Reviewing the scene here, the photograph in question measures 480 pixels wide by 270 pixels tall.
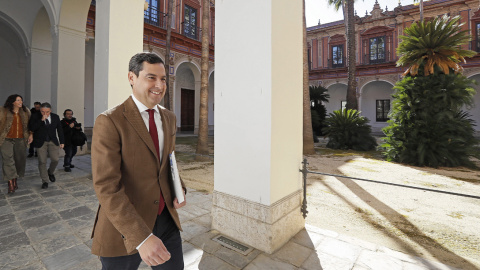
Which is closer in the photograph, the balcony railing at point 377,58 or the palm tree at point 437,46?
the palm tree at point 437,46

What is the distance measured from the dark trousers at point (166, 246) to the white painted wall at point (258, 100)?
3.82ft

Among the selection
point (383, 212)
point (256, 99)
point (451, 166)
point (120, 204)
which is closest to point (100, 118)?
point (120, 204)

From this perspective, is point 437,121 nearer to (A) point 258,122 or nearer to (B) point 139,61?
(A) point 258,122

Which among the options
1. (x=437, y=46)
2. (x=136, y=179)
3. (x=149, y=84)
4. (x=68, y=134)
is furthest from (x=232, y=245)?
(x=437, y=46)

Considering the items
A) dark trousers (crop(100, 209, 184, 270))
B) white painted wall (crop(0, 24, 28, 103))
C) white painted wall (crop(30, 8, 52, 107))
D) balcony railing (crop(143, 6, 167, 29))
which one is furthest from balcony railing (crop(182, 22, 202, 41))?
dark trousers (crop(100, 209, 184, 270))

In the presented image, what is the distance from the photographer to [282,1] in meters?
2.52

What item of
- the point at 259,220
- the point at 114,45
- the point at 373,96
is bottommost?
the point at 259,220

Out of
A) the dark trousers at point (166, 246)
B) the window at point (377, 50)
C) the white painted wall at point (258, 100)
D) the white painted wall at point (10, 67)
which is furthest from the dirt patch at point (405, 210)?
the window at point (377, 50)

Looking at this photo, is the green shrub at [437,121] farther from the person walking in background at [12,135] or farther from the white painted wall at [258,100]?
the person walking in background at [12,135]

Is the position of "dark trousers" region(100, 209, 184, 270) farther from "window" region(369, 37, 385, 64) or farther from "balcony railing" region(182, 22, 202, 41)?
"window" region(369, 37, 385, 64)

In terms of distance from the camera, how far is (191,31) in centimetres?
1692

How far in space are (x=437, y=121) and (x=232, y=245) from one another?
7457mm

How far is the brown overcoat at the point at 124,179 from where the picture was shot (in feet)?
3.53

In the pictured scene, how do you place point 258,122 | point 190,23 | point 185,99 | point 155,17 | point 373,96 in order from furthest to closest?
point 373,96 < point 185,99 < point 190,23 < point 155,17 < point 258,122
